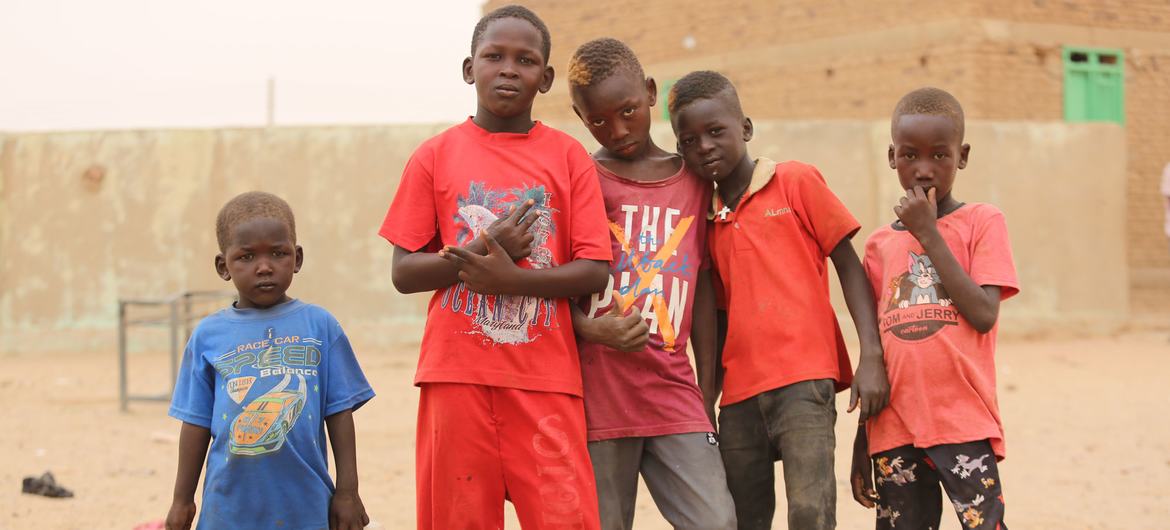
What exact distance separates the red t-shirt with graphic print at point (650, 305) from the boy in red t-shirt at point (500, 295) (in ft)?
0.36

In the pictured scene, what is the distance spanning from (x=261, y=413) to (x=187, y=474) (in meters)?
0.22

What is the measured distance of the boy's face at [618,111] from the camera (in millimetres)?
2623

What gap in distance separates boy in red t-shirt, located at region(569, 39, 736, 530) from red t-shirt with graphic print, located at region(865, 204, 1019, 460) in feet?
1.49

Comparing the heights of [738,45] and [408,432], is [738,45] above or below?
above

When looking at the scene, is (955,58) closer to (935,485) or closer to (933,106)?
(933,106)

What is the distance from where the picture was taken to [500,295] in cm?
238

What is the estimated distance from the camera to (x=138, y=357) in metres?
9.56

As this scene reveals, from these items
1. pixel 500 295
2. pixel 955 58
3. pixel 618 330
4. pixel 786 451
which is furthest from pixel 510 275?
pixel 955 58

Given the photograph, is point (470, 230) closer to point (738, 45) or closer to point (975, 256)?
point (975, 256)

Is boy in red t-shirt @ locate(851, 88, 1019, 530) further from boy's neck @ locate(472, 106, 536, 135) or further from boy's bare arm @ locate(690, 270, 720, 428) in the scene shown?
boy's neck @ locate(472, 106, 536, 135)

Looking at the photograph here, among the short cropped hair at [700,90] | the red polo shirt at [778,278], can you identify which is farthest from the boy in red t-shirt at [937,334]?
the short cropped hair at [700,90]

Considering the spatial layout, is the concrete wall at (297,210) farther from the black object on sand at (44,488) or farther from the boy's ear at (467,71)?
the boy's ear at (467,71)

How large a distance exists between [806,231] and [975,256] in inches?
16.4

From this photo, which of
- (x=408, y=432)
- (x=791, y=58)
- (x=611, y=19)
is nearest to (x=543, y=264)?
(x=408, y=432)
